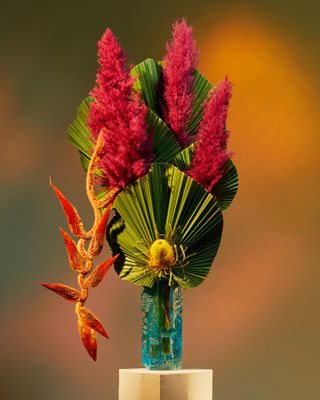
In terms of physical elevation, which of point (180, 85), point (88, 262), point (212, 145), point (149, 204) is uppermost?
point (180, 85)

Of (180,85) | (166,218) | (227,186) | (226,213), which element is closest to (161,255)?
(166,218)

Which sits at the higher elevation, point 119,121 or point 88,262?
point 119,121

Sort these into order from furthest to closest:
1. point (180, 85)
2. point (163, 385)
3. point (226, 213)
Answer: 1. point (226, 213)
2. point (180, 85)
3. point (163, 385)

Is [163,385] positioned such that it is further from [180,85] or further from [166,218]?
[180,85]

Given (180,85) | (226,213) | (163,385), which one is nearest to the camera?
(163,385)

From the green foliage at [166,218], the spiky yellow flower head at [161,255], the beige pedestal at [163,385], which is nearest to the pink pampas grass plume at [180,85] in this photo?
the green foliage at [166,218]

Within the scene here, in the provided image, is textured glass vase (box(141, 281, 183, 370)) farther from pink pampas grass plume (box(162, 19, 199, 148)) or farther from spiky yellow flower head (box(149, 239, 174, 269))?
pink pampas grass plume (box(162, 19, 199, 148))

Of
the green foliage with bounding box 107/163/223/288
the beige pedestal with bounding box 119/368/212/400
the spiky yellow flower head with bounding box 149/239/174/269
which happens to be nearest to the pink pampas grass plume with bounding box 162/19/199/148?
the green foliage with bounding box 107/163/223/288

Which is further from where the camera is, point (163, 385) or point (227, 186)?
point (227, 186)
